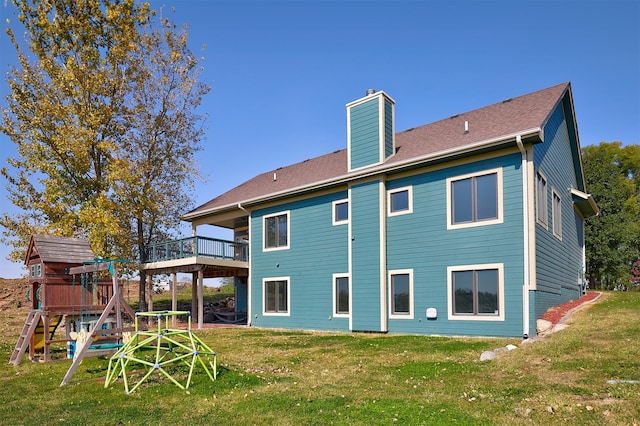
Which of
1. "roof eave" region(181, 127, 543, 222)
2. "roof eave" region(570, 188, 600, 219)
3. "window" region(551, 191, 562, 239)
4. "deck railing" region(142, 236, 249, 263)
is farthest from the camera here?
"deck railing" region(142, 236, 249, 263)

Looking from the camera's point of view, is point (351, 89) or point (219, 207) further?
point (219, 207)

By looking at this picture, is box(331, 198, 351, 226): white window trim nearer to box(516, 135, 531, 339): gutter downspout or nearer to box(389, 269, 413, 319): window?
box(389, 269, 413, 319): window

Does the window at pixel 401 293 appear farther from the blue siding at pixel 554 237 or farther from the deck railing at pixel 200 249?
the deck railing at pixel 200 249

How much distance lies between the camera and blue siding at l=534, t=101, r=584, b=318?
12925 mm

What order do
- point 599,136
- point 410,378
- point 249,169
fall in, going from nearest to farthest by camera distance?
point 410,378 < point 249,169 < point 599,136

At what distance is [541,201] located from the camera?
43.8 feet

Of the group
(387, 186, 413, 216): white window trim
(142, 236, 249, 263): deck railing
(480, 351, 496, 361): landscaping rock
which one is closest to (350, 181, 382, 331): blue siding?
(387, 186, 413, 216): white window trim

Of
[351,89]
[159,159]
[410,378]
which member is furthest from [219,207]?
[410,378]

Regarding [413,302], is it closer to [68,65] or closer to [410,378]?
[410,378]

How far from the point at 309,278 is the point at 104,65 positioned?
12.6m

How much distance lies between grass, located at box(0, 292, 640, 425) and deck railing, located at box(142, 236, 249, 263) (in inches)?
326

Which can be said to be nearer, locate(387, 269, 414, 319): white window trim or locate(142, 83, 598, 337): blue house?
locate(142, 83, 598, 337): blue house

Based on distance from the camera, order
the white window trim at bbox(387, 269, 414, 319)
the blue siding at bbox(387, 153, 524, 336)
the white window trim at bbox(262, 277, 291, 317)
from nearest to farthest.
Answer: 1. the blue siding at bbox(387, 153, 524, 336)
2. the white window trim at bbox(387, 269, 414, 319)
3. the white window trim at bbox(262, 277, 291, 317)

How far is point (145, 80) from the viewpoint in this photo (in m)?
21.7
